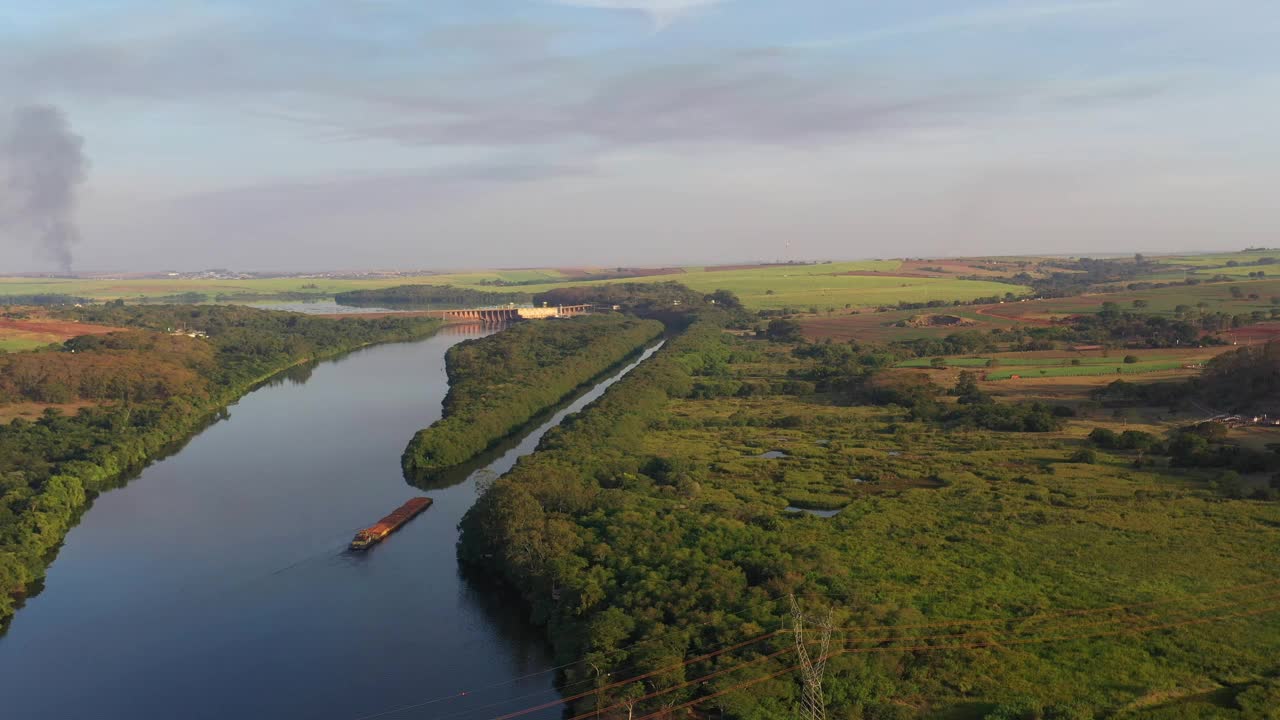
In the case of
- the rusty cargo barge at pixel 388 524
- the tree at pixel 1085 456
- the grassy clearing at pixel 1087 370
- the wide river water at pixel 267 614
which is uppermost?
the grassy clearing at pixel 1087 370

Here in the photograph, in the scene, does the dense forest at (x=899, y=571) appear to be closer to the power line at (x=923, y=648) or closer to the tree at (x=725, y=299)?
the power line at (x=923, y=648)

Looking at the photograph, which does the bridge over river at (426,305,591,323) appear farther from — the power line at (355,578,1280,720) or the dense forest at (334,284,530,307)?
the power line at (355,578,1280,720)

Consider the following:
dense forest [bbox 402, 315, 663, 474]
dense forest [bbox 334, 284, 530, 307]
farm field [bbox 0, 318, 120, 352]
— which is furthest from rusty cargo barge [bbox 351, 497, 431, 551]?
dense forest [bbox 334, 284, 530, 307]

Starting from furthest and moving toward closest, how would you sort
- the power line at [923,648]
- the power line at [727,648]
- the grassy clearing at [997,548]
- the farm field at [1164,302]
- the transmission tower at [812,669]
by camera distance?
the farm field at [1164,302] → the power line at [727,648] → the grassy clearing at [997,548] → the power line at [923,648] → the transmission tower at [812,669]

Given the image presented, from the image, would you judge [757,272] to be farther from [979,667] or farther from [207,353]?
[979,667]

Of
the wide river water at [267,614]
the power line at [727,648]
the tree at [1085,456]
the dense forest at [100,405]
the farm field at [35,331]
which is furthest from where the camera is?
the farm field at [35,331]

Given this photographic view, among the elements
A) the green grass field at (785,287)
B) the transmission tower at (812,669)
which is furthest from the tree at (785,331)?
the transmission tower at (812,669)
